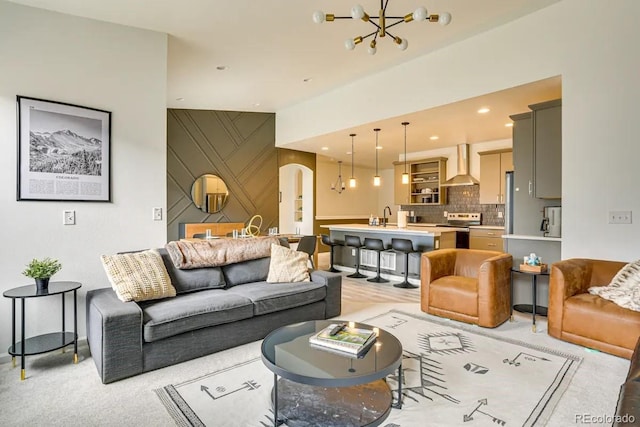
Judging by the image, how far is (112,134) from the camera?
10.8ft

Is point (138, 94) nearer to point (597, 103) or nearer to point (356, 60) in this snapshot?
point (356, 60)

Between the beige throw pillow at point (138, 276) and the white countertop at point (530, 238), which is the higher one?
the white countertop at point (530, 238)

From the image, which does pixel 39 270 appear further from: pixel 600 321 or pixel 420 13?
pixel 600 321

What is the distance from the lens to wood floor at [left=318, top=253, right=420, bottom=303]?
4707 mm

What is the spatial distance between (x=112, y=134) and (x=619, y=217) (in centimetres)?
483

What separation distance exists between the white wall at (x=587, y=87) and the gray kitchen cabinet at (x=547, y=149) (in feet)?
1.16

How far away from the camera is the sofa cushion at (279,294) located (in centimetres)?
310

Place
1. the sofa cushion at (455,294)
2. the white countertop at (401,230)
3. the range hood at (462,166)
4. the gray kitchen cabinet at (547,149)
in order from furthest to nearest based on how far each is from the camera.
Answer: the range hood at (462,166)
the white countertop at (401,230)
the gray kitchen cabinet at (547,149)
the sofa cushion at (455,294)

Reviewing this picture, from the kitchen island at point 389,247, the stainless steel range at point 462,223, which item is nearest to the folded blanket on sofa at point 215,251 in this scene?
the kitchen island at point 389,247

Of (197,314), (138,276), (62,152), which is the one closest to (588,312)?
(197,314)

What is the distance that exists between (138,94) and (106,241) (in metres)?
1.49

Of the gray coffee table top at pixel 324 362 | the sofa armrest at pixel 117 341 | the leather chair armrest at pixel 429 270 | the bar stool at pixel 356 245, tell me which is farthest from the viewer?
the bar stool at pixel 356 245

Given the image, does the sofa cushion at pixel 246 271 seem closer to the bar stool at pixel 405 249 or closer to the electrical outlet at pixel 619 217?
the bar stool at pixel 405 249

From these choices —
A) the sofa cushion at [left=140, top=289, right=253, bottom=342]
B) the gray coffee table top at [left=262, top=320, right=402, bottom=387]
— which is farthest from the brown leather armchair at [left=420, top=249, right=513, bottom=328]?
the sofa cushion at [left=140, top=289, right=253, bottom=342]
